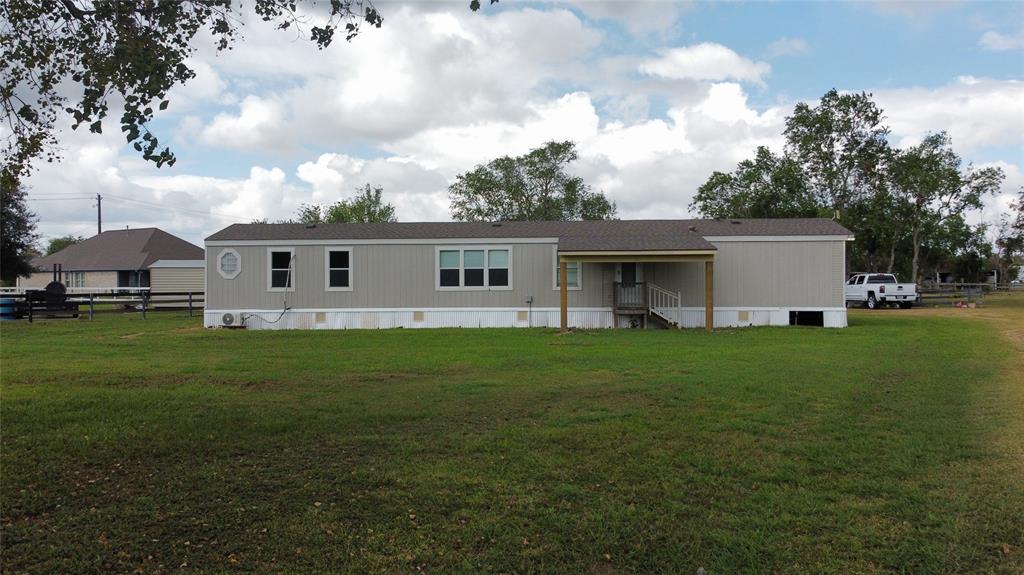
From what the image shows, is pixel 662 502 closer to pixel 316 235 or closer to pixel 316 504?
pixel 316 504

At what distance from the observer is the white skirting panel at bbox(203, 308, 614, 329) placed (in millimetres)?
21062

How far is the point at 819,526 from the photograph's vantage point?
4277 millimetres

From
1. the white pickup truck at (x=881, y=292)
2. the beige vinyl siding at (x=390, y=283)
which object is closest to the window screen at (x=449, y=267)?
the beige vinyl siding at (x=390, y=283)

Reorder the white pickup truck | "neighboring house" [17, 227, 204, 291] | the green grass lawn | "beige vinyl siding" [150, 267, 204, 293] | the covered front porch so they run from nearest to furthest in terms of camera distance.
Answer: the green grass lawn
the covered front porch
the white pickup truck
"beige vinyl siding" [150, 267, 204, 293]
"neighboring house" [17, 227, 204, 291]

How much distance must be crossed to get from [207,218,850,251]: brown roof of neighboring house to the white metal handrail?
1.57 meters

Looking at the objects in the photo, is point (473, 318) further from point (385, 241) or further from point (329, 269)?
point (329, 269)

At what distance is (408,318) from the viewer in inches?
843

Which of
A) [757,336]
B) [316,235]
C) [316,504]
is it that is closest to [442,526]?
[316,504]

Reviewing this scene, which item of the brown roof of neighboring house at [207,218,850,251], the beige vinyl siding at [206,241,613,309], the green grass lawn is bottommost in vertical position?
the green grass lawn

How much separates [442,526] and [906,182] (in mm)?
46282

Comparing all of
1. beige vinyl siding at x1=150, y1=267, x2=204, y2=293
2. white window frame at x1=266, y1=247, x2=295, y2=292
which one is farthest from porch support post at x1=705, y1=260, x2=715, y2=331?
beige vinyl siding at x1=150, y1=267, x2=204, y2=293

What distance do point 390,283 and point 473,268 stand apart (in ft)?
8.31

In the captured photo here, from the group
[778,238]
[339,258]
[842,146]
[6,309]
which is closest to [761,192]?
[842,146]

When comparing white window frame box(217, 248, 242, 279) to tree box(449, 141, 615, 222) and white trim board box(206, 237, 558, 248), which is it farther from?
tree box(449, 141, 615, 222)
